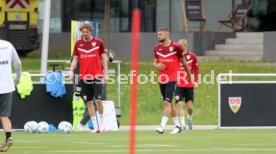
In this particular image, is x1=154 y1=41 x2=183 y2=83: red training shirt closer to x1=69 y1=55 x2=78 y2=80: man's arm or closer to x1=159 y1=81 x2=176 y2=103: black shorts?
x1=159 y1=81 x2=176 y2=103: black shorts

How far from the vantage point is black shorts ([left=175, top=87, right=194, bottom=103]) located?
23.9 meters

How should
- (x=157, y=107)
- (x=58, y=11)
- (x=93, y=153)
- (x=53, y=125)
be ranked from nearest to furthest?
(x=93, y=153)
(x=53, y=125)
(x=157, y=107)
(x=58, y=11)

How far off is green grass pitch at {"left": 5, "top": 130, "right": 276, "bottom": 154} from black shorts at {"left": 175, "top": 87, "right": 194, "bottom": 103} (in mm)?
1172

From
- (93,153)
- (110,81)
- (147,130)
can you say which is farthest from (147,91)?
(93,153)

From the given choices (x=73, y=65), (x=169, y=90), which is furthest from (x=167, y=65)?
(x=73, y=65)

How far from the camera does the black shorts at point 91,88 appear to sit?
2156cm

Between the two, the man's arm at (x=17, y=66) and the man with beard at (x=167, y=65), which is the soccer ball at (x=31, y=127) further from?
the man's arm at (x=17, y=66)

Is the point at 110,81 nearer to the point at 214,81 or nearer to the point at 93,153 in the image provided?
the point at 214,81

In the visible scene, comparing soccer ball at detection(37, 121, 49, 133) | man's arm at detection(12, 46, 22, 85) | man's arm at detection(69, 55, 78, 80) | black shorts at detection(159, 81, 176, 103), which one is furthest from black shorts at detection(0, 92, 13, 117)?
soccer ball at detection(37, 121, 49, 133)

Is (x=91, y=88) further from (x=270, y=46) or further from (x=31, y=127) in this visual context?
(x=270, y=46)

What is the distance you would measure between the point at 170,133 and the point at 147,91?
8.92m

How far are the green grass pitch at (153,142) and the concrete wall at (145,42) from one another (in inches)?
731

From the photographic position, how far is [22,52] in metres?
41.4

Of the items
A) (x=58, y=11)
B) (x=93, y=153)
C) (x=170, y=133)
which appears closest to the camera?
(x=93, y=153)
